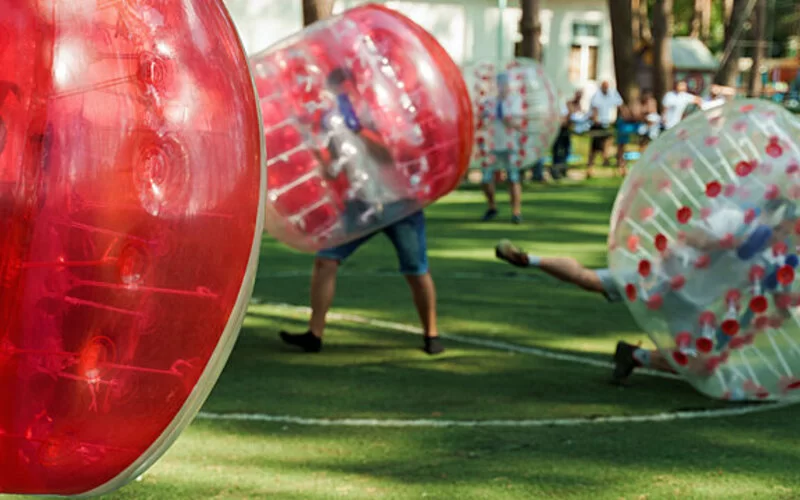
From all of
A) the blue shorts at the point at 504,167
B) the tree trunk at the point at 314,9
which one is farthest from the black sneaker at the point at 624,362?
the blue shorts at the point at 504,167

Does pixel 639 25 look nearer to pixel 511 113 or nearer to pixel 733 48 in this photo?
pixel 733 48

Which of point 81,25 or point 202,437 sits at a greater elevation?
point 81,25

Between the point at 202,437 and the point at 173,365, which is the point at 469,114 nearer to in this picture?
the point at 202,437

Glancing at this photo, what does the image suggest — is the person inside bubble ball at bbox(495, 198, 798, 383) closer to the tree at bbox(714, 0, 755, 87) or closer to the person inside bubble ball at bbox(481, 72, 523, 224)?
the person inside bubble ball at bbox(481, 72, 523, 224)

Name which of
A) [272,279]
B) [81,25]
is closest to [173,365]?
[81,25]

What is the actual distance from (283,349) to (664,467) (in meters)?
3.40

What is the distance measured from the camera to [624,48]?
108ft

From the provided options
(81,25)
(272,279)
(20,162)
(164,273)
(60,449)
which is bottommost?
(272,279)

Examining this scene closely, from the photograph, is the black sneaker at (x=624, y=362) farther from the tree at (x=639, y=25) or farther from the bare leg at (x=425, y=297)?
the tree at (x=639, y=25)

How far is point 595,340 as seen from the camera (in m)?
9.00

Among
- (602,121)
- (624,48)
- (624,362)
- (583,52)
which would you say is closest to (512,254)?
(624,362)

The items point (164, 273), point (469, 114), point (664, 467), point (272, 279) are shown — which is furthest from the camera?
point (272, 279)

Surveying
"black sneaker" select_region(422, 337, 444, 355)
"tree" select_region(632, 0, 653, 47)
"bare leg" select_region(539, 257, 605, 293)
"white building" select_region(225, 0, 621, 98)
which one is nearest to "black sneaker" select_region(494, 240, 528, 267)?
"bare leg" select_region(539, 257, 605, 293)

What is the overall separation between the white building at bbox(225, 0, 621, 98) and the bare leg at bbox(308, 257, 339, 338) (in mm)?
20019
